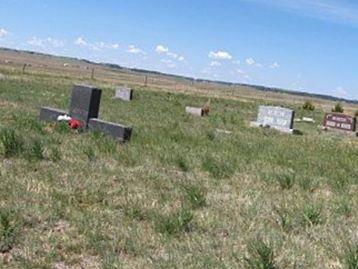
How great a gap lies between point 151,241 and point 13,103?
1640 cm

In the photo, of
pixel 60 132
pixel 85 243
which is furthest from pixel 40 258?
pixel 60 132

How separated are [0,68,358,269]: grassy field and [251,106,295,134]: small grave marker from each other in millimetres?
10635

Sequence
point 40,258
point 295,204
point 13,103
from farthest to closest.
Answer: point 13,103 → point 295,204 → point 40,258

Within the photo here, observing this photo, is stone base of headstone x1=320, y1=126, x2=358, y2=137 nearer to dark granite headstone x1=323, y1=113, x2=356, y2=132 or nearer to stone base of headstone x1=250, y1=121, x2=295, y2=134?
dark granite headstone x1=323, y1=113, x2=356, y2=132

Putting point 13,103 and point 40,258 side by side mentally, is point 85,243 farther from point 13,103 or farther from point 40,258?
point 13,103

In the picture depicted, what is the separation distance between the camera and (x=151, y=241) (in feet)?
20.8

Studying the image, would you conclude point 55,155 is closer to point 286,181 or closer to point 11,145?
point 11,145

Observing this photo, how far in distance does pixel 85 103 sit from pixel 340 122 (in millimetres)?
16827

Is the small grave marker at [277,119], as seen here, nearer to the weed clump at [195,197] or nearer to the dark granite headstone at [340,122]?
the dark granite headstone at [340,122]

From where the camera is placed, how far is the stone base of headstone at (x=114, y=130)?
1395 cm

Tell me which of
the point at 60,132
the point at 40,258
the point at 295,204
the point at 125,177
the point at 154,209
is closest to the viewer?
the point at 40,258

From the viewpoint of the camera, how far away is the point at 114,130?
14.1 metres

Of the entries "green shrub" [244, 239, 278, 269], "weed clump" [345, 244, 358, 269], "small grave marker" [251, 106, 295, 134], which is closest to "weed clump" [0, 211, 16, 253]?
"green shrub" [244, 239, 278, 269]

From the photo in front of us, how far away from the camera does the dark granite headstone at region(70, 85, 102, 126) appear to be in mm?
15281
